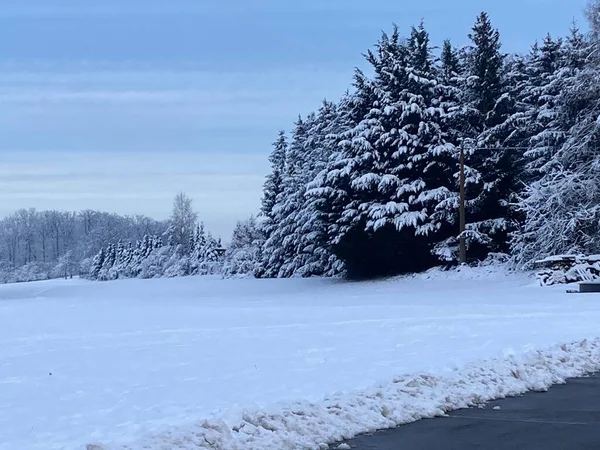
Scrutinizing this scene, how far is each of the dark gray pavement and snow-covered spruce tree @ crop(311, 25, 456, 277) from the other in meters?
29.6

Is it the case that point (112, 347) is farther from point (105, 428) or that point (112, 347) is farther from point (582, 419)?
point (582, 419)

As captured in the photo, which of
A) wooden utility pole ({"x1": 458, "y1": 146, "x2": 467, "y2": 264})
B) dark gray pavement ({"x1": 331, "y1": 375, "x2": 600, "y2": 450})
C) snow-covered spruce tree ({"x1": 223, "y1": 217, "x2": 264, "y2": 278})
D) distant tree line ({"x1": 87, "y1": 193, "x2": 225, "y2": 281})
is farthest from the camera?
distant tree line ({"x1": 87, "y1": 193, "x2": 225, "y2": 281})

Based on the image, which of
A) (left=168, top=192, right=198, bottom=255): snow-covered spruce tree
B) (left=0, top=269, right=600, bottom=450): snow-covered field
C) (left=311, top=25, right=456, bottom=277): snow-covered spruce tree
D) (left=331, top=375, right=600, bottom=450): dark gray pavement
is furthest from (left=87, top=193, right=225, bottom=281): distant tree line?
(left=331, top=375, right=600, bottom=450): dark gray pavement

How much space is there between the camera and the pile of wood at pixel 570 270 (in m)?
28.8

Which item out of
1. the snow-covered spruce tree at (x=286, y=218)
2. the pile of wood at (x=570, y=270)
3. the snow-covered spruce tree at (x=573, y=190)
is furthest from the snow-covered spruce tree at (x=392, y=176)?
the snow-covered spruce tree at (x=286, y=218)

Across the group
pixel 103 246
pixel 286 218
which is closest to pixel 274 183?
pixel 286 218

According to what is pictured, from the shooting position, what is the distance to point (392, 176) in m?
39.8

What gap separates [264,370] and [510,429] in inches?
158

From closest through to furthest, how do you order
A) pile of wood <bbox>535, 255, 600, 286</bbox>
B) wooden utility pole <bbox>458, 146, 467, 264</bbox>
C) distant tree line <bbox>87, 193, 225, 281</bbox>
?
pile of wood <bbox>535, 255, 600, 286</bbox> → wooden utility pole <bbox>458, 146, 467, 264</bbox> → distant tree line <bbox>87, 193, 225, 281</bbox>

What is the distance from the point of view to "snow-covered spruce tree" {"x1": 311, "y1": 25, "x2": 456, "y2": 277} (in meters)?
39.3

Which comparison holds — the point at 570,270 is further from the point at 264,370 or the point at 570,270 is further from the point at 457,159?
the point at 264,370

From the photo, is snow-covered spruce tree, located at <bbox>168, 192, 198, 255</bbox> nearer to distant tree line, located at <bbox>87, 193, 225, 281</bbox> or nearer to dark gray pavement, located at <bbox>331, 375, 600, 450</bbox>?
distant tree line, located at <bbox>87, 193, 225, 281</bbox>

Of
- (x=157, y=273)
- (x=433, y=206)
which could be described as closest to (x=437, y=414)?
(x=433, y=206)

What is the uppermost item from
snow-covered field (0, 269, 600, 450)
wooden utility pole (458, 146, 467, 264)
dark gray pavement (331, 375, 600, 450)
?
wooden utility pole (458, 146, 467, 264)
